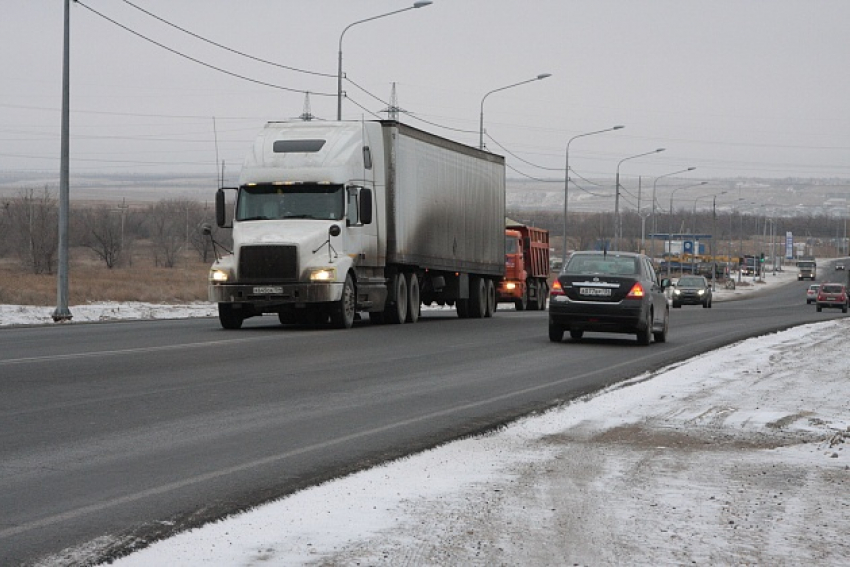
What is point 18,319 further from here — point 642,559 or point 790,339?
point 642,559

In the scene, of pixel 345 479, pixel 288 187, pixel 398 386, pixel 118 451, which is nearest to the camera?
pixel 345 479

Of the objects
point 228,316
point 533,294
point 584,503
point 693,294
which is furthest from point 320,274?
point 693,294

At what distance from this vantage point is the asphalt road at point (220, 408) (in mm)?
7633

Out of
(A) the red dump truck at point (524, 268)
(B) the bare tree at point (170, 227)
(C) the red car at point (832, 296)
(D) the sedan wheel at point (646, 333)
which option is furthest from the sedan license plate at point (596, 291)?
(B) the bare tree at point (170, 227)

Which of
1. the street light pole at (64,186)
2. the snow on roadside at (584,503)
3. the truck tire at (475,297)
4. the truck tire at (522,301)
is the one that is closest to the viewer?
the snow on roadside at (584,503)

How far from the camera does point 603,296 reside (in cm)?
2308

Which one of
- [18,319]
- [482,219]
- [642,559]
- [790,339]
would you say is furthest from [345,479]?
[482,219]

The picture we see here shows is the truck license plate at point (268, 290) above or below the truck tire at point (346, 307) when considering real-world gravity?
above

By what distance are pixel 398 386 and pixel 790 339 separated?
47.1 feet

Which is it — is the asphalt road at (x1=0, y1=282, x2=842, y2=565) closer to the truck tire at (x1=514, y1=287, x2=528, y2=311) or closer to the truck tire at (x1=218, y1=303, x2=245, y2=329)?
the truck tire at (x1=218, y1=303, x2=245, y2=329)

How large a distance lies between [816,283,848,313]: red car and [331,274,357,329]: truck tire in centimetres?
5024

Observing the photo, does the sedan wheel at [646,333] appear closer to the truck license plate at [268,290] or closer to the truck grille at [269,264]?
the truck grille at [269,264]

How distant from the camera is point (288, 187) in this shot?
2586cm

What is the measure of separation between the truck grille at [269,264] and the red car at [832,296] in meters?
52.0
